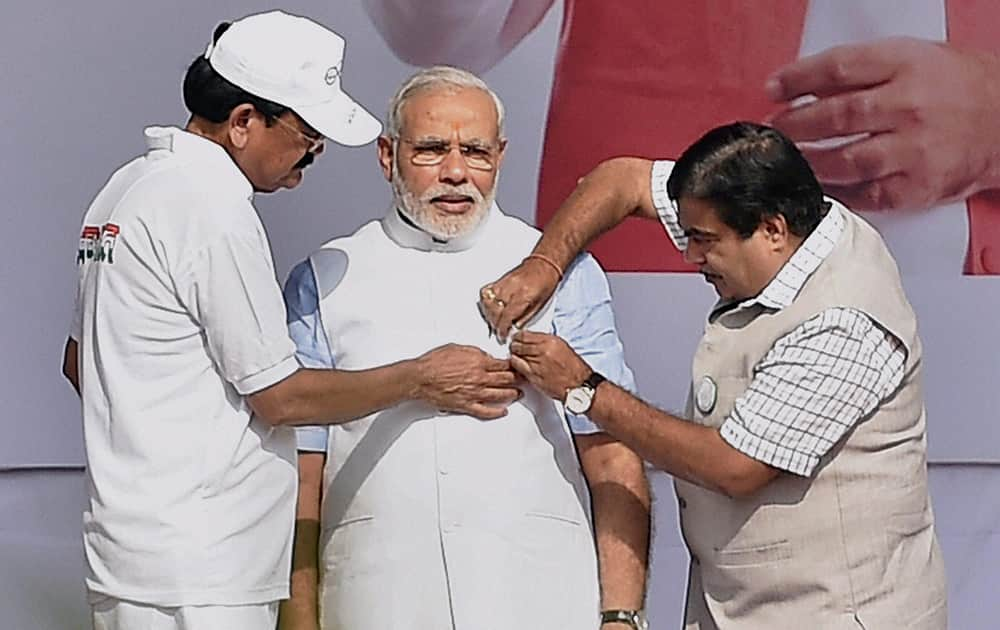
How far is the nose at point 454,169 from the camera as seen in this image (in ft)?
6.69

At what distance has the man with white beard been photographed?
2.01m

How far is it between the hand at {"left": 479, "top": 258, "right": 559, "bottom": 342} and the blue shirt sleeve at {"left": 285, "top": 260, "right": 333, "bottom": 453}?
21 centimetres

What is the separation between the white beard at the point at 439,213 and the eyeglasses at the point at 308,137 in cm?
15

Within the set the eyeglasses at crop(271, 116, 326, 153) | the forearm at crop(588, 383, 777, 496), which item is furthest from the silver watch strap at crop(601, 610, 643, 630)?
the eyeglasses at crop(271, 116, 326, 153)

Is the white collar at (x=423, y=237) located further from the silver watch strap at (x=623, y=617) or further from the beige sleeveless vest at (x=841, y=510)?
the silver watch strap at (x=623, y=617)

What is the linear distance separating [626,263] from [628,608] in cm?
91

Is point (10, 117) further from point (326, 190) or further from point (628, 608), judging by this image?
point (628, 608)

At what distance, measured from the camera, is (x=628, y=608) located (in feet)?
6.79

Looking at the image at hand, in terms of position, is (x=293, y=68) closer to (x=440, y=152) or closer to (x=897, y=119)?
(x=440, y=152)

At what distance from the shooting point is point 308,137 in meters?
1.93

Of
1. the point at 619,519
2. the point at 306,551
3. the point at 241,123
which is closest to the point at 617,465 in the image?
the point at 619,519

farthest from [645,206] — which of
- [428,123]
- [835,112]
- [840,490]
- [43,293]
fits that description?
[43,293]

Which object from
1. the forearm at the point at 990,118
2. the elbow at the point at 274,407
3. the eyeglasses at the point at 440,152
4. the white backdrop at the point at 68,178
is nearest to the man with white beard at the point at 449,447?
the eyeglasses at the point at 440,152

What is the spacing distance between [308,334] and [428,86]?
355mm
